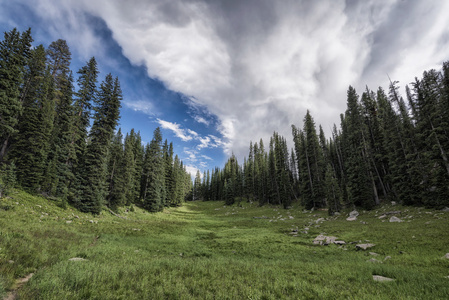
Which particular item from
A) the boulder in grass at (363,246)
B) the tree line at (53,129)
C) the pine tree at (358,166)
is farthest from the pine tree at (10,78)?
the pine tree at (358,166)

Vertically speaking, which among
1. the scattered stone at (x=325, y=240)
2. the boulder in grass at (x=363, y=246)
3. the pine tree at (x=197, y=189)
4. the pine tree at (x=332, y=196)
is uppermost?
the pine tree at (x=197, y=189)

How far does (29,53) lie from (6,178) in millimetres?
20099

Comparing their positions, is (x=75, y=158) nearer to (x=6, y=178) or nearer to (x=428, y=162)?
(x=6, y=178)

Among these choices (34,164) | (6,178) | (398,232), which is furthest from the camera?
(34,164)

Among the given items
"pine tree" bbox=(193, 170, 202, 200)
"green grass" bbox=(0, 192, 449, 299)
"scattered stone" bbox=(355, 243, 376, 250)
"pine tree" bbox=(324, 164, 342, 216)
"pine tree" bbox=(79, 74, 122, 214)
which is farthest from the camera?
"pine tree" bbox=(193, 170, 202, 200)

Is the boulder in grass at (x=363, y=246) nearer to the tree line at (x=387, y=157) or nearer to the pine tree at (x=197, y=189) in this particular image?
the tree line at (x=387, y=157)

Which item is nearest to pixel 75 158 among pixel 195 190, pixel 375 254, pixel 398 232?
pixel 375 254

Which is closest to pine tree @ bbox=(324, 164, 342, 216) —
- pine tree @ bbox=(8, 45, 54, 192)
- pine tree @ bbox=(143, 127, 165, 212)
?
pine tree @ bbox=(143, 127, 165, 212)

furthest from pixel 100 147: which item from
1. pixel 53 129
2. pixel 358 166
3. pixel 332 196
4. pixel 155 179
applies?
pixel 358 166

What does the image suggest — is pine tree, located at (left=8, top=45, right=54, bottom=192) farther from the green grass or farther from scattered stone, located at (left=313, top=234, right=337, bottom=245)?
scattered stone, located at (left=313, top=234, right=337, bottom=245)

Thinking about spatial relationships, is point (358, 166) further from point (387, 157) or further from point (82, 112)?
point (82, 112)

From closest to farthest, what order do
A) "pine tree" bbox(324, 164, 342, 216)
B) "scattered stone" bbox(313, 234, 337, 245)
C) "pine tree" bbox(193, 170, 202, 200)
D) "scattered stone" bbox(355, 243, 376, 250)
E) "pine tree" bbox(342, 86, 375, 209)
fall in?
"scattered stone" bbox(355, 243, 376, 250)
"scattered stone" bbox(313, 234, 337, 245)
"pine tree" bbox(342, 86, 375, 209)
"pine tree" bbox(324, 164, 342, 216)
"pine tree" bbox(193, 170, 202, 200)

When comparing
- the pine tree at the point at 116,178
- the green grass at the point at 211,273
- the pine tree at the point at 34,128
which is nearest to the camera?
the green grass at the point at 211,273

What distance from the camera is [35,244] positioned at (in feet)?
31.5
